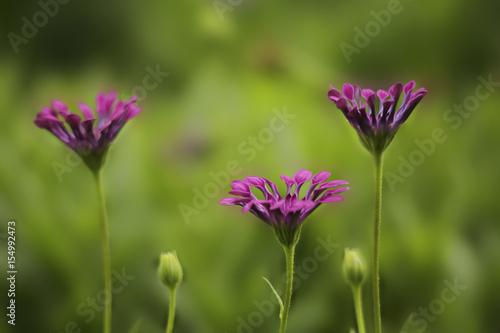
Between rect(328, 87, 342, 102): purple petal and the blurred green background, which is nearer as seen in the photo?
rect(328, 87, 342, 102): purple petal

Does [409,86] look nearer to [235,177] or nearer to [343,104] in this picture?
[343,104]

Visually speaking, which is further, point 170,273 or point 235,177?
point 235,177

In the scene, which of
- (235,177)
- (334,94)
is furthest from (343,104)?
(235,177)

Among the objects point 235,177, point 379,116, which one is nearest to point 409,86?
point 379,116

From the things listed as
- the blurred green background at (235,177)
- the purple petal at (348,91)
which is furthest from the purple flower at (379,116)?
the blurred green background at (235,177)

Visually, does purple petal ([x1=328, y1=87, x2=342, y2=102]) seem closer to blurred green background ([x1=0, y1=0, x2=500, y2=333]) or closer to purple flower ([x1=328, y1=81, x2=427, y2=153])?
purple flower ([x1=328, y1=81, x2=427, y2=153])

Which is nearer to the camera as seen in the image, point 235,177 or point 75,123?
point 75,123

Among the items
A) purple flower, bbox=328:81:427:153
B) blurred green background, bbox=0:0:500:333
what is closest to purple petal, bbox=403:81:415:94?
purple flower, bbox=328:81:427:153

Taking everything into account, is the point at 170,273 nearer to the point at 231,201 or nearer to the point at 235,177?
the point at 231,201

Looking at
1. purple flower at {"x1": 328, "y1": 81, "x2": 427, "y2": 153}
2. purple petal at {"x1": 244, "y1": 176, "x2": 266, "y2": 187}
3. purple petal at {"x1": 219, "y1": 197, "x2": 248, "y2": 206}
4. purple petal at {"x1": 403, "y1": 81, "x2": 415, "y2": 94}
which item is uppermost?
purple petal at {"x1": 403, "y1": 81, "x2": 415, "y2": 94}
